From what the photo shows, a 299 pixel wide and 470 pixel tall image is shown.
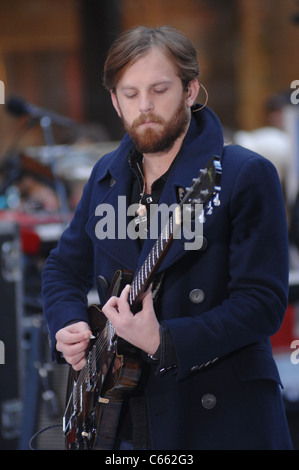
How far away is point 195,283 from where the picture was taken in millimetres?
1667

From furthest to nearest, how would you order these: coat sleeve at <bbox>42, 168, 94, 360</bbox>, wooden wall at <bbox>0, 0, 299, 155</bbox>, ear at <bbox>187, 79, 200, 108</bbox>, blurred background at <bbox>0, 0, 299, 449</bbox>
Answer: wooden wall at <bbox>0, 0, 299, 155</bbox>
blurred background at <bbox>0, 0, 299, 449</bbox>
coat sleeve at <bbox>42, 168, 94, 360</bbox>
ear at <bbox>187, 79, 200, 108</bbox>

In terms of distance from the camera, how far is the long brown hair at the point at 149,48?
1702 mm

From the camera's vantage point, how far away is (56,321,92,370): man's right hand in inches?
72.6

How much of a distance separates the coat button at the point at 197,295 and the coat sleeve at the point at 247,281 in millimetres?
48

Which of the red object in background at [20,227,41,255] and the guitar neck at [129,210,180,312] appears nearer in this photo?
the guitar neck at [129,210,180,312]

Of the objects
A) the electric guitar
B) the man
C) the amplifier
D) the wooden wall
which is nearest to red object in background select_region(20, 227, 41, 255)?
the amplifier

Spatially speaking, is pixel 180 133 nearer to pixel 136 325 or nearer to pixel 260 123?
pixel 136 325

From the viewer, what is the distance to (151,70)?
1679 millimetres

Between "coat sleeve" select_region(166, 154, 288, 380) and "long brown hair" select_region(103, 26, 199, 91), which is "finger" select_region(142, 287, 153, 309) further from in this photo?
"long brown hair" select_region(103, 26, 199, 91)

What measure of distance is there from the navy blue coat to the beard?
53 mm

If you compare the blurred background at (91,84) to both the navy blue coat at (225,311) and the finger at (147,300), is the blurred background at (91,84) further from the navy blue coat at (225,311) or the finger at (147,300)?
the finger at (147,300)

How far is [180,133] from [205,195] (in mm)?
360

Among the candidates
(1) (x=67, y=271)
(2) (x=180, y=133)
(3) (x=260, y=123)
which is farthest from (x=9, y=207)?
(3) (x=260, y=123)
